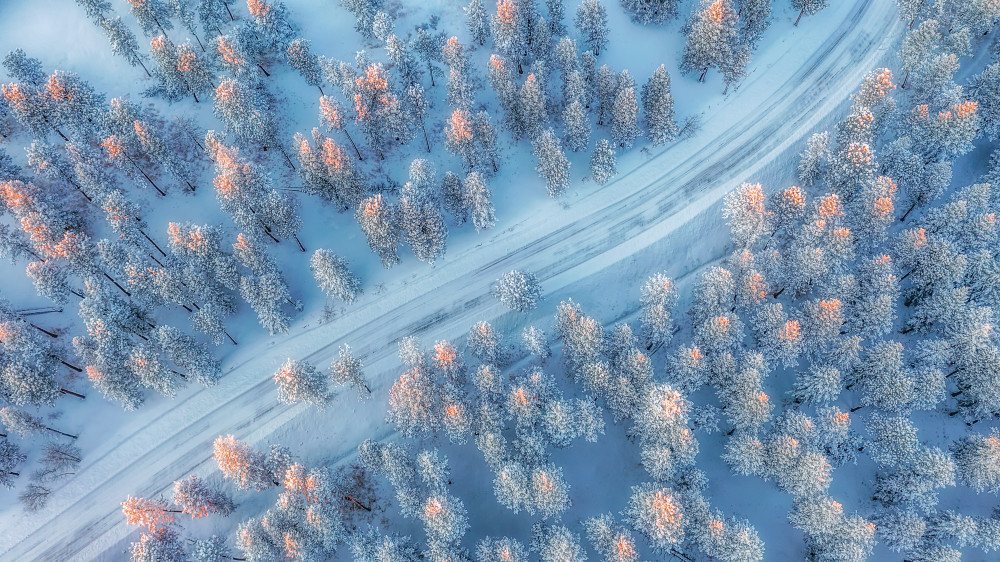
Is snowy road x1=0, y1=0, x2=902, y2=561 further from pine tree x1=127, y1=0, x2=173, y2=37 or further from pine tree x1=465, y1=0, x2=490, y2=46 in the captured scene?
pine tree x1=127, y1=0, x2=173, y2=37

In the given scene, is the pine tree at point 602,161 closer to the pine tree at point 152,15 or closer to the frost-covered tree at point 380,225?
the frost-covered tree at point 380,225

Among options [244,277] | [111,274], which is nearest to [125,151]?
[111,274]

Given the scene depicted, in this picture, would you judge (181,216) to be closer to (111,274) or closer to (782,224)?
(111,274)

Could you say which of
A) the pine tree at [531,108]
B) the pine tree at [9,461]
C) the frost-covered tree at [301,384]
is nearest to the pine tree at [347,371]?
the frost-covered tree at [301,384]

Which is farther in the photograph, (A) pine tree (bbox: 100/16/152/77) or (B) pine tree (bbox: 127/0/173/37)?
(B) pine tree (bbox: 127/0/173/37)

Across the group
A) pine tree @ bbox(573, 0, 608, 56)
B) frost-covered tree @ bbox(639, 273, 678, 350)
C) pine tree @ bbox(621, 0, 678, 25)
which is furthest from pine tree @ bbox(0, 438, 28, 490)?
pine tree @ bbox(621, 0, 678, 25)
